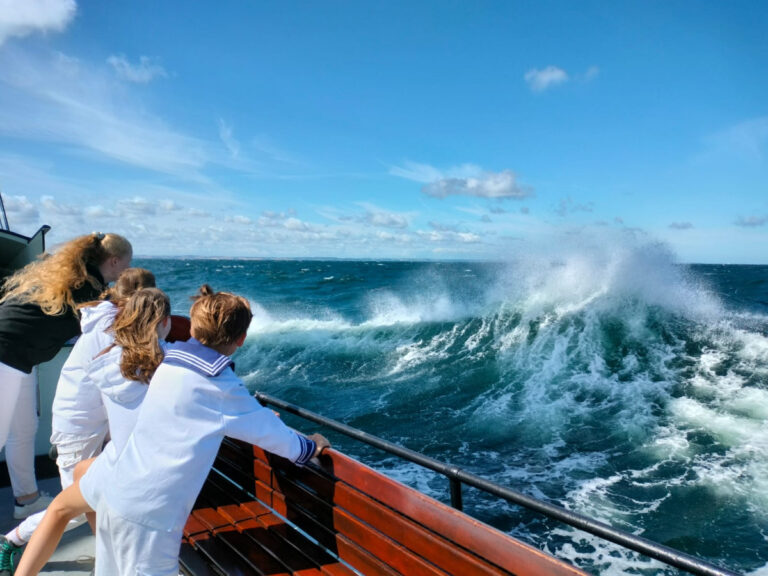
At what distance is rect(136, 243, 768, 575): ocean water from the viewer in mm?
5285

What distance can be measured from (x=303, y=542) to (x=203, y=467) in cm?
77

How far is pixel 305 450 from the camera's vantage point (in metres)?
2.01

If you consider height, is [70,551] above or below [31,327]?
below

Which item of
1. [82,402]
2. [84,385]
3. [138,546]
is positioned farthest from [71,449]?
[138,546]

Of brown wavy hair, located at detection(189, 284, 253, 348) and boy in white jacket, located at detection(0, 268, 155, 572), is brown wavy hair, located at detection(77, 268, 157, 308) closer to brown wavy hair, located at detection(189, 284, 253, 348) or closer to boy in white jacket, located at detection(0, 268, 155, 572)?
boy in white jacket, located at detection(0, 268, 155, 572)

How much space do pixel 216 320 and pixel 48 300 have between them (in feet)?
4.16

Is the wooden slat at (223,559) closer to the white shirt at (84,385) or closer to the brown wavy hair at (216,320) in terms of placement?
the white shirt at (84,385)

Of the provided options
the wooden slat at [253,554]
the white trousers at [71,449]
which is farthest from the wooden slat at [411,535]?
the white trousers at [71,449]

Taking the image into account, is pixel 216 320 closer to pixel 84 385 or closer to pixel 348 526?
pixel 348 526

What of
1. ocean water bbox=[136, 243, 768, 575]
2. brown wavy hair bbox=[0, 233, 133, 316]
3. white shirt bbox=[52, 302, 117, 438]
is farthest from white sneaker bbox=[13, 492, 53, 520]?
ocean water bbox=[136, 243, 768, 575]

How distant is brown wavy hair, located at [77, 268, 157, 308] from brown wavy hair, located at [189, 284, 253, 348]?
80cm

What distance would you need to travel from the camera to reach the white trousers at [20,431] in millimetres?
2734

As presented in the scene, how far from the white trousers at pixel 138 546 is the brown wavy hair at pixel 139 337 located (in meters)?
0.52

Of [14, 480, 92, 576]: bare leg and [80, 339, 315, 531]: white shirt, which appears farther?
[14, 480, 92, 576]: bare leg
